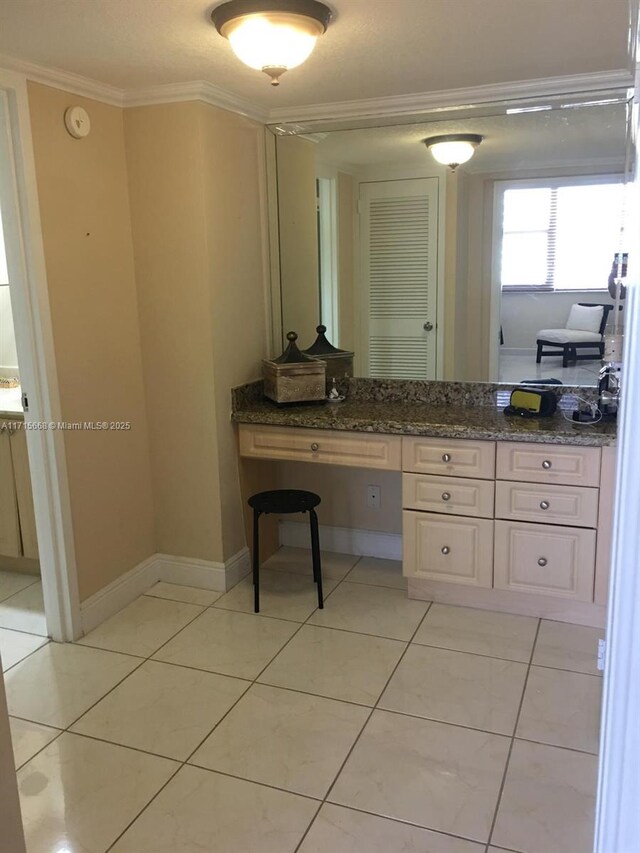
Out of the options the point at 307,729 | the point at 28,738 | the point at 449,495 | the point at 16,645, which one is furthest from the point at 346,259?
the point at 28,738

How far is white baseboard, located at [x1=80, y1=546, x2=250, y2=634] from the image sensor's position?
122 inches

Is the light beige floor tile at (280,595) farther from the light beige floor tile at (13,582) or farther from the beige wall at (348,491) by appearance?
the light beige floor tile at (13,582)

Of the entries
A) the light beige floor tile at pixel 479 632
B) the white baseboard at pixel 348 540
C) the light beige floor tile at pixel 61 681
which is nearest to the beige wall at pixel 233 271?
the white baseboard at pixel 348 540

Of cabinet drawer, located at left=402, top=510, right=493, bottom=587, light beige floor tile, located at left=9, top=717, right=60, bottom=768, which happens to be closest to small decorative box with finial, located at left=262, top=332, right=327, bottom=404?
cabinet drawer, located at left=402, top=510, right=493, bottom=587

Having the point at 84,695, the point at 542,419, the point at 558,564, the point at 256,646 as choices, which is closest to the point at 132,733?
the point at 84,695

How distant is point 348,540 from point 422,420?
0.97 meters

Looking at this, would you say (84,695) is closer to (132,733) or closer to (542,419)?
(132,733)

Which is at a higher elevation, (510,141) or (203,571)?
(510,141)

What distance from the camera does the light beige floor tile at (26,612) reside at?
303 centimetres

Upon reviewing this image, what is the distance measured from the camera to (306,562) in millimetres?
3625

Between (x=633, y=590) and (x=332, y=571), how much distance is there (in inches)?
111

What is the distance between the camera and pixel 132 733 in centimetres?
233

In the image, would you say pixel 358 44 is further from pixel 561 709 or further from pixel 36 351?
pixel 561 709

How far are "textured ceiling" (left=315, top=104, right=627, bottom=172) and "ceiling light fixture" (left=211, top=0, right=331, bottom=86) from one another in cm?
115
